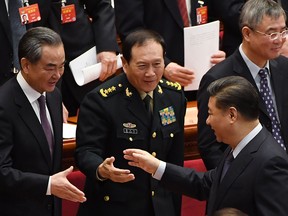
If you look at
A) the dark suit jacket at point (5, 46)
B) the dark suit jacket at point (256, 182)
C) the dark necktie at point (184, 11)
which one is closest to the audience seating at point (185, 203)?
the dark suit jacket at point (5, 46)

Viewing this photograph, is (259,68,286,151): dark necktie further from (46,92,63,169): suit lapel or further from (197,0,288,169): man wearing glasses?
(46,92,63,169): suit lapel

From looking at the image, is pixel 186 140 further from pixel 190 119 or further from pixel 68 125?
pixel 68 125

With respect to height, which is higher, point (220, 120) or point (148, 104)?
point (220, 120)

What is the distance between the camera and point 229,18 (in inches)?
187

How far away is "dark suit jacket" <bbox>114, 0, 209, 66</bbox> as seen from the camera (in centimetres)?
448

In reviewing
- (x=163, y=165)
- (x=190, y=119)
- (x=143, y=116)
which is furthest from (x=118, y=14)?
(x=163, y=165)

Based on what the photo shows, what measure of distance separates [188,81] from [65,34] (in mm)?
721

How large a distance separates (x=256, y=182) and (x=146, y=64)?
833 mm

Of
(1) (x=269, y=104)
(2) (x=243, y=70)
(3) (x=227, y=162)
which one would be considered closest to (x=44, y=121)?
(3) (x=227, y=162)

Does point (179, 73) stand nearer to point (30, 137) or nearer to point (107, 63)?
point (107, 63)

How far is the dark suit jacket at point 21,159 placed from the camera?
3.36 meters

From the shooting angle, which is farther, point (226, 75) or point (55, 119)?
point (226, 75)

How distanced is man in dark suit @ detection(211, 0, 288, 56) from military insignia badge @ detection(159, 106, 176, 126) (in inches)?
46.8

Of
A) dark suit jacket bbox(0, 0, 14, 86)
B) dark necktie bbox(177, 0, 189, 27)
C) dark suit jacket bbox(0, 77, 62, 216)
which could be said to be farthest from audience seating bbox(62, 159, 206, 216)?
dark necktie bbox(177, 0, 189, 27)
